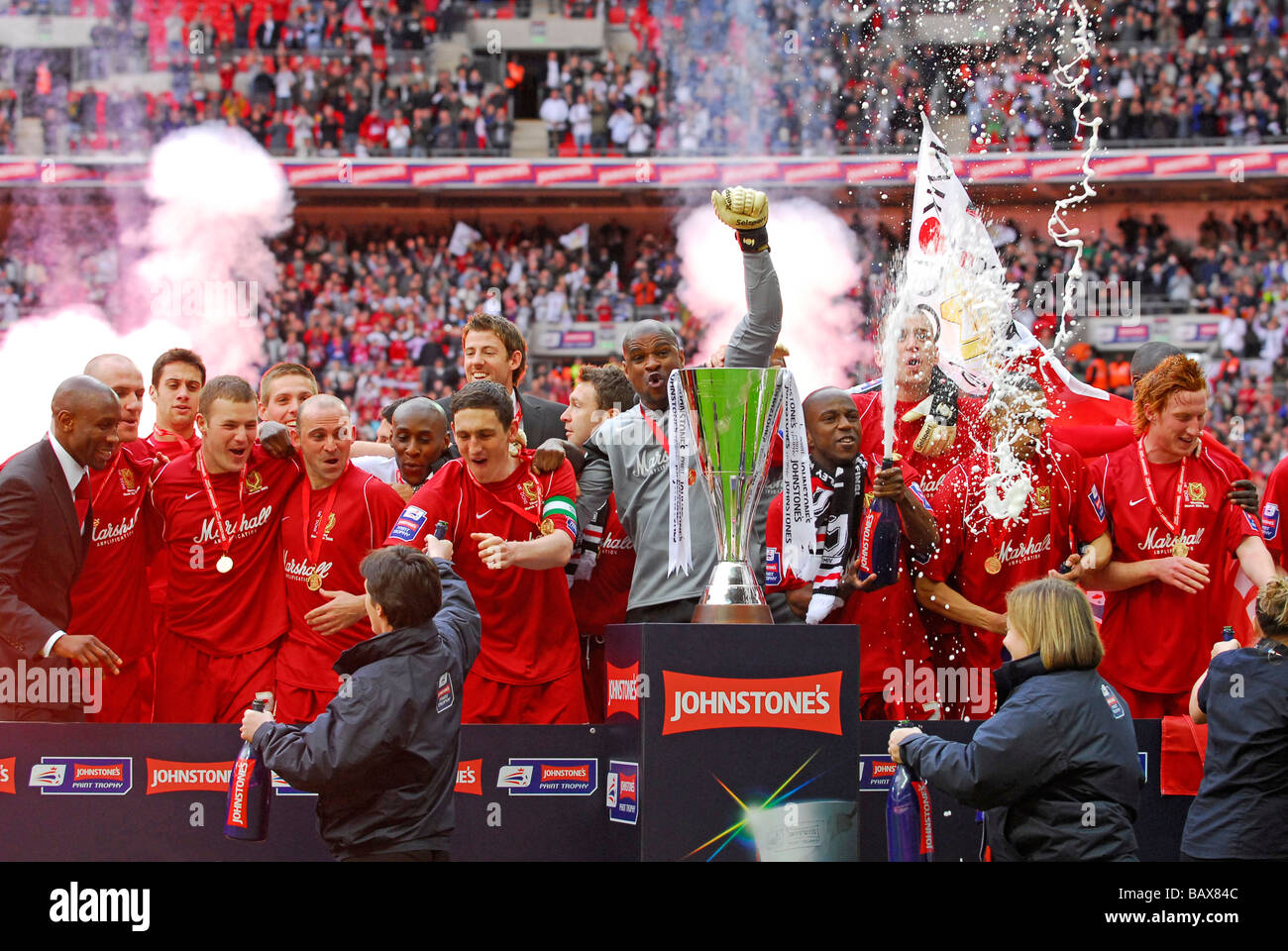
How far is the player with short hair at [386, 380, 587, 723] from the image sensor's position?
15.2ft

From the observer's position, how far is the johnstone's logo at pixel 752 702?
3.34 m

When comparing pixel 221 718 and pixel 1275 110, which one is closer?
pixel 221 718

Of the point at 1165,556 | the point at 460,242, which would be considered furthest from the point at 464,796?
the point at 460,242

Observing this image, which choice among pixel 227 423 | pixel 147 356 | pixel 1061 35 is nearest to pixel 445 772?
pixel 227 423

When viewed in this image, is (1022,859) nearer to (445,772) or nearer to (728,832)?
(728,832)

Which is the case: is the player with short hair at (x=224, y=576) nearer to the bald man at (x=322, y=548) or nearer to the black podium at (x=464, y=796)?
the bald man at (x=322, y=548)

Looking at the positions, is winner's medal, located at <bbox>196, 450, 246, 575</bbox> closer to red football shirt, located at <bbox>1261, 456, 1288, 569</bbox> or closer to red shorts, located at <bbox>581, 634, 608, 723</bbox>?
red shorts, located at <bbox>581, 634, 608, 723</bbox>

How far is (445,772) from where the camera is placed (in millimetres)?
3777

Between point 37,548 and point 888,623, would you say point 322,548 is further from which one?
point 888,623

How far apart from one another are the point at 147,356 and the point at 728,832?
17004 millimetres

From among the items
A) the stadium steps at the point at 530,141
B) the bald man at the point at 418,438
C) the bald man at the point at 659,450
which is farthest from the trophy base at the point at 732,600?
the stadium steps at the point at 530,141

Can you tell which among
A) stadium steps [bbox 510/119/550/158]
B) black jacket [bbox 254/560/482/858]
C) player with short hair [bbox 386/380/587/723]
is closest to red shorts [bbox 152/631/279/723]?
player with short hair [bbox 386/380/587/723]

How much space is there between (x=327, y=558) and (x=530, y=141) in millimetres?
19765

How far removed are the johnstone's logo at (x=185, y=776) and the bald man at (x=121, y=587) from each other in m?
0.98
